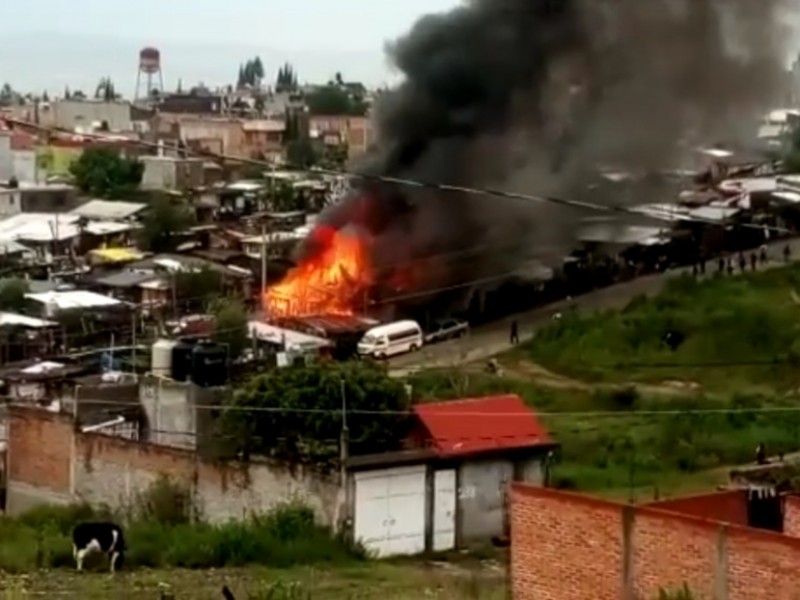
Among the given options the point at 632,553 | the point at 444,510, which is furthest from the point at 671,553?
the point at 444,510

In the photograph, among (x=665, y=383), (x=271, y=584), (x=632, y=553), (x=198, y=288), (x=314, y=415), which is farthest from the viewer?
(x=198, y=288)

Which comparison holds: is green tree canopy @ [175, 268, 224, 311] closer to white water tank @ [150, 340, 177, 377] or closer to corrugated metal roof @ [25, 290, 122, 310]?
corrugated metal roof @ [25, 290, 122, 310]

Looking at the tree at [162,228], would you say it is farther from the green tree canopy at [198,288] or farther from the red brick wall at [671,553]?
the red brick wall at [671,553]

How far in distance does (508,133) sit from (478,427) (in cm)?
1871

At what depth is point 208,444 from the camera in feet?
61.5

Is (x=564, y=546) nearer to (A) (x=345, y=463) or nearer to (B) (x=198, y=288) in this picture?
(A) (x=345, y=463)

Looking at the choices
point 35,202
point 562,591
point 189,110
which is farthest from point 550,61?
point 189,110

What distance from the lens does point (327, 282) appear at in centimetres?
3384

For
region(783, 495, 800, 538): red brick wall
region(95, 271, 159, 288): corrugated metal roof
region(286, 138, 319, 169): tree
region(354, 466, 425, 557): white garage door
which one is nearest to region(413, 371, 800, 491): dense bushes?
region(354, 466, 425, 557): white garage door

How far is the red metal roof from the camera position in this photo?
18.2 metres

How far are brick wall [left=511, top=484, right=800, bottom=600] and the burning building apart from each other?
22.2 m

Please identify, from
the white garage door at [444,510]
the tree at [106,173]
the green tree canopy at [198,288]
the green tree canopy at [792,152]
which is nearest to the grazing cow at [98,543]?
the white garage door at [444,510]

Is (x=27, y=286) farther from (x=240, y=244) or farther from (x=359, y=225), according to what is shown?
(x=240, y=244)

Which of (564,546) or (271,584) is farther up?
(564,546)
